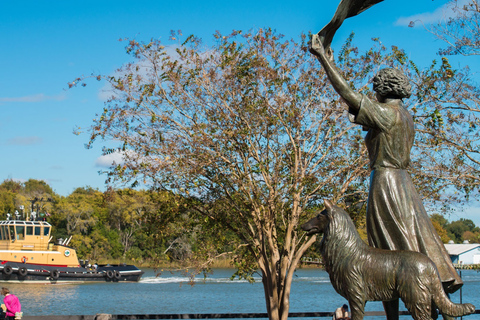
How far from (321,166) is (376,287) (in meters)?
9.54

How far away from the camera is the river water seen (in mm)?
26094

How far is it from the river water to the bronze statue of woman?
17854 mm

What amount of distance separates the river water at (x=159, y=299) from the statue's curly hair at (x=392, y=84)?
18.0 m

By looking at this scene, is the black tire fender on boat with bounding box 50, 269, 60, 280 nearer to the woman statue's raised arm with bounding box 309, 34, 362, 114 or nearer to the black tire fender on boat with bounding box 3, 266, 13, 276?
the black tire fender on boat with bounding box 3, 266, 13, 276

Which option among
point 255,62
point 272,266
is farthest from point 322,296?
point 255,62

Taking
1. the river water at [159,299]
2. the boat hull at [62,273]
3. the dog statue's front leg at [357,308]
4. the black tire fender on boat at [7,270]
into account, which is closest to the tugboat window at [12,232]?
the boat hull at [62,273]

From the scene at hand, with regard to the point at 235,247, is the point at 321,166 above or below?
above

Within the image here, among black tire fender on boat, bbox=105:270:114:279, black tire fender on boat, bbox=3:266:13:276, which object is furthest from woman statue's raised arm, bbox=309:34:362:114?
black tire fender on boat, bbox=105:270:114:279

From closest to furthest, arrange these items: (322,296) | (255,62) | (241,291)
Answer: (255,62) < (322,296) < (241,291)

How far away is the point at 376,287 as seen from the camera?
4.56 m

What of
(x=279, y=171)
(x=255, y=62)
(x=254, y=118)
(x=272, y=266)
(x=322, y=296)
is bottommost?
(x=322, y=296)

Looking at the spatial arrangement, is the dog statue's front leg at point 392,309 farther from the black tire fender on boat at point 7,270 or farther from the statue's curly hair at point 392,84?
the black tire fender on boat at point 7,270

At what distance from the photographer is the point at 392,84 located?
5.06 m

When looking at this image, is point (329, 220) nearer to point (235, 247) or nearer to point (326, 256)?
point (326, 256)
